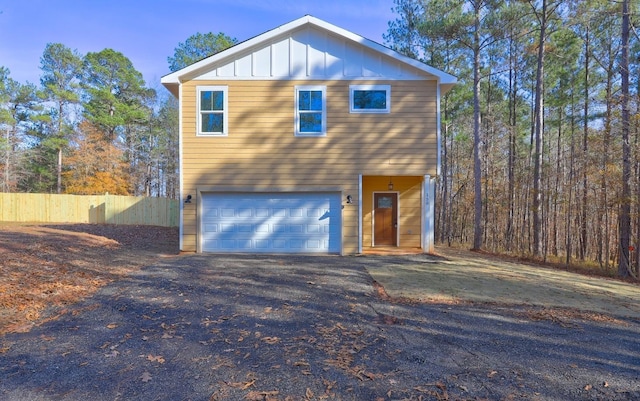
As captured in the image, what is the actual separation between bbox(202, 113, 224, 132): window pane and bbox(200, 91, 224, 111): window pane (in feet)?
0.63

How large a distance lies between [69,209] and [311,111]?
17032 mm

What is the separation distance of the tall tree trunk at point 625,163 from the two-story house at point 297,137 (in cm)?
462

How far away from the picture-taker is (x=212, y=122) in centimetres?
977

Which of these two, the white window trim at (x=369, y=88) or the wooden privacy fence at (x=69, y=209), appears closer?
the white window trim at (x=369, y=88)

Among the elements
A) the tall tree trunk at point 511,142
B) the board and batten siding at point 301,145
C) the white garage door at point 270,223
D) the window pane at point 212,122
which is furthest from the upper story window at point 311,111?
the tall tree trunk at point 511,142

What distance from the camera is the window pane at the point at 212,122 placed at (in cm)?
976

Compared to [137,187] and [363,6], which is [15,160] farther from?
[363,6]

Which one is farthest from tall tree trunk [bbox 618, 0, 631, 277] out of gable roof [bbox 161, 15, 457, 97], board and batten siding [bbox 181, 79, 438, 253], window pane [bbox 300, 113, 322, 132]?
window pane [bbox 300, 113, 322, 132]

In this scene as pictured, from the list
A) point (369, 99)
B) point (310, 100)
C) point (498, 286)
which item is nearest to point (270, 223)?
point (310, 100)

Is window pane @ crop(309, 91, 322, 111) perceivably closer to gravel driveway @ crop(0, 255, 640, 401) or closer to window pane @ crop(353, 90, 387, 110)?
window pane @ crop(353, 90, 387, 110)

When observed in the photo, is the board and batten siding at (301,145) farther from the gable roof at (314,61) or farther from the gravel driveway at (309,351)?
the gravel driveway at (309,351)

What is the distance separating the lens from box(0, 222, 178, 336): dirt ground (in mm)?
4414

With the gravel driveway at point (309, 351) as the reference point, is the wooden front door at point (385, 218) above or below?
above

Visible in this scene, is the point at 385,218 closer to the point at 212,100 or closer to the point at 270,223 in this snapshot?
the point at 270,223
